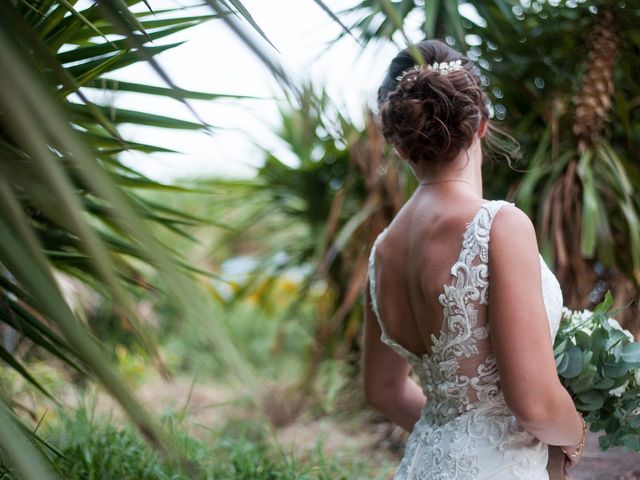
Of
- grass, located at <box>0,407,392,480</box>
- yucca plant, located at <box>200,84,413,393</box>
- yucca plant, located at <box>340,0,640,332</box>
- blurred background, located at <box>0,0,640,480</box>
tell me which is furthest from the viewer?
yucca plant, located at <box>200,84,413,393</box>

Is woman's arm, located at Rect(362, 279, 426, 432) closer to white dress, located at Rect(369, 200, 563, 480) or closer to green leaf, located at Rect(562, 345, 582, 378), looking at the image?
white dress, located at Rect(369, 200, 563, 480)

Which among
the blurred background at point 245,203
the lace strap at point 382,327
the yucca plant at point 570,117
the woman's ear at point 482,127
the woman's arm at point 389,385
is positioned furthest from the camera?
the yucca plant at point 570,117

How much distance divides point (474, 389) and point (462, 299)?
0.79ft

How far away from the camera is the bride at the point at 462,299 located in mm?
1523

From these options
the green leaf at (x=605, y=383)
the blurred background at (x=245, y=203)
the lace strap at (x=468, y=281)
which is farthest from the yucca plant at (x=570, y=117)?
the lace strap at (x=468, y=281)

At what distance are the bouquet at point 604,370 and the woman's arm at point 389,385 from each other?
535 mm

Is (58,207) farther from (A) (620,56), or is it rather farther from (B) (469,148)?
(A) (620,56)

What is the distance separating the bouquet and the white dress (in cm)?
6

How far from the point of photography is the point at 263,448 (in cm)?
328

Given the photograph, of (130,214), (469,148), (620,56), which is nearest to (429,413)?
(469,148)

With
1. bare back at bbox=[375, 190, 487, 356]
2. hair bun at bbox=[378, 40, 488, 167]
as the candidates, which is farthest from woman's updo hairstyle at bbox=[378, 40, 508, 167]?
bare back at bbox=[375, 190, 487, 356]

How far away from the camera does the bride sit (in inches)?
60.0

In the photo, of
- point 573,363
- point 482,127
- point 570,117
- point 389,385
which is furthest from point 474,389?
point 570,117

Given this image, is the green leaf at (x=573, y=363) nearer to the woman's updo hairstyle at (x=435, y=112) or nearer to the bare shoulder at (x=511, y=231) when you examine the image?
the bare shoulder at (x=511, y=231)
